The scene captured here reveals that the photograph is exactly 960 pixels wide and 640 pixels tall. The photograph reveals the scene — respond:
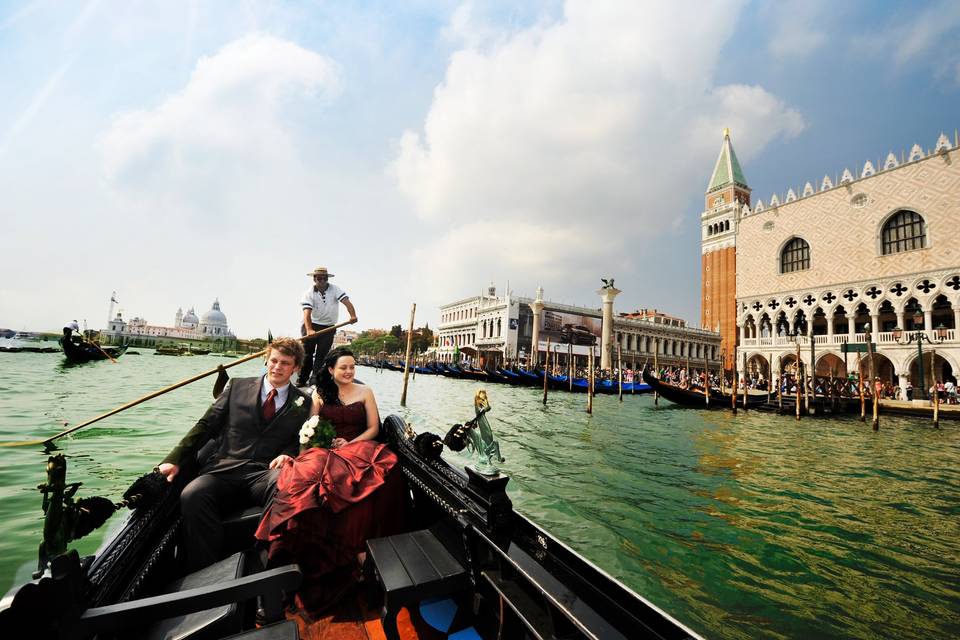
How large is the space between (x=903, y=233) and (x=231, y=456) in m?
30.0

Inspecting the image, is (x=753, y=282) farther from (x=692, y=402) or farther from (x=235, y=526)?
(x=235, y=526)

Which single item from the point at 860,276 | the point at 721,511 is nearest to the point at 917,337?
the point at 860,276

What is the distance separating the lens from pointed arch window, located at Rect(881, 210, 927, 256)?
Result: 810 inches

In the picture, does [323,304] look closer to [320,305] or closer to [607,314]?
[320,305]

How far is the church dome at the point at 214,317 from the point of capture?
258ft

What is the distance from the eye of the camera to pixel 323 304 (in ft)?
12.8

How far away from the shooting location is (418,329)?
2621 inches

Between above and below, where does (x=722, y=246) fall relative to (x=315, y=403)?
above

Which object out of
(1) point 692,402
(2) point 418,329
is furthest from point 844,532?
(2) point 418,329

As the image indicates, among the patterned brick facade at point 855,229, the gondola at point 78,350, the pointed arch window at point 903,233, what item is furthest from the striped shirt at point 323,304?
the pointed arch window at point 903,233

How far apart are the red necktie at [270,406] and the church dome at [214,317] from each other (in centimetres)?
9046

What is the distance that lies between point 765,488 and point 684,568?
104 inches

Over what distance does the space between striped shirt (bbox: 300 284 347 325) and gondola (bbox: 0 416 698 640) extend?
222 cm

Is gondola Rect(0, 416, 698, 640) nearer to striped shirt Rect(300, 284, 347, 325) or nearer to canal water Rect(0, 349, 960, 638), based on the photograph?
canal water Rect(0, 349, 960, 638)
